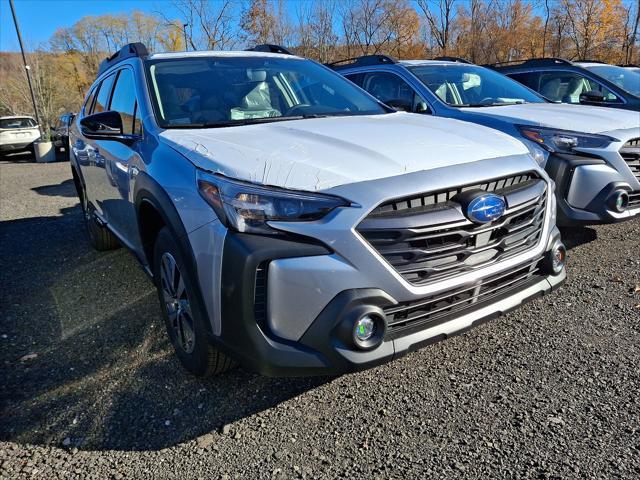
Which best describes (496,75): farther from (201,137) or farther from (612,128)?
(201,137)

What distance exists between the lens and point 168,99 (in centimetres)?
293

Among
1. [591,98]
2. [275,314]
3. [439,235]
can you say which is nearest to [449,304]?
[439,235]

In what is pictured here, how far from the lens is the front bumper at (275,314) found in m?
1.86

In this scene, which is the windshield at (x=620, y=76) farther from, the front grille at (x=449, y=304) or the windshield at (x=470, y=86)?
the front grille at (x=449, y=304)

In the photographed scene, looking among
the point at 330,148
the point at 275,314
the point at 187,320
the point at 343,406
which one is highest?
the point at 330,148

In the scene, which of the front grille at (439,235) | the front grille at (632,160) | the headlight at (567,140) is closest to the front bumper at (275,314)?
the front grille at (439,235)

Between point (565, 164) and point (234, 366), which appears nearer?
point (234, 366)

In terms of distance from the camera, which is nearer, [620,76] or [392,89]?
[392,89]

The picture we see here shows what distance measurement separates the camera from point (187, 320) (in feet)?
8.01

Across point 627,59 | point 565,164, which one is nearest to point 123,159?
point 565,164

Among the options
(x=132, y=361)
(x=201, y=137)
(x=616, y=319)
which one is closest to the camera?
(x=201, y=137)

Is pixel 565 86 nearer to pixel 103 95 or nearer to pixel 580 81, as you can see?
pixel 580 81

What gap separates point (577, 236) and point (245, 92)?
10.7 feet

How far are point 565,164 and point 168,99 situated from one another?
9.18ft
